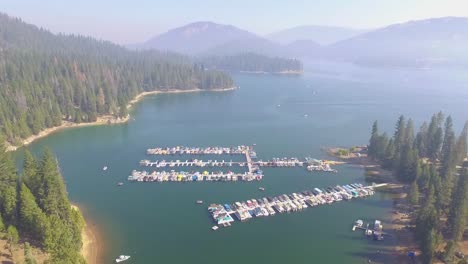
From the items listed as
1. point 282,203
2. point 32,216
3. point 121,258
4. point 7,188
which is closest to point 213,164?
point 282,203

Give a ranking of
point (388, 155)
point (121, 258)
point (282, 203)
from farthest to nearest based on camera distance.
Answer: point (388, 155), point (282, 203), point (121, 258)

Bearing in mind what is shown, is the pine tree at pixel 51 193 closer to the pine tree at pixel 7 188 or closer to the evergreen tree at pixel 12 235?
the pine tree at pixel 7 188

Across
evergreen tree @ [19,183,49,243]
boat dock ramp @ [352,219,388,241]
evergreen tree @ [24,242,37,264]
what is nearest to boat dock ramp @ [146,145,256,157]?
boat dock ramp @ [352,219,388,241]

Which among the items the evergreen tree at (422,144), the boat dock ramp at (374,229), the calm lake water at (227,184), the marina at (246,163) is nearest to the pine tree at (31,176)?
the calm lake water at (227,184)

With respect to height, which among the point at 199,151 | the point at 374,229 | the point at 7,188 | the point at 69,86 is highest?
the point at 69,86

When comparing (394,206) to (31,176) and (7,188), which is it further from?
(7,188)

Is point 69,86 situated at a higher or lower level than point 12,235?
higher
